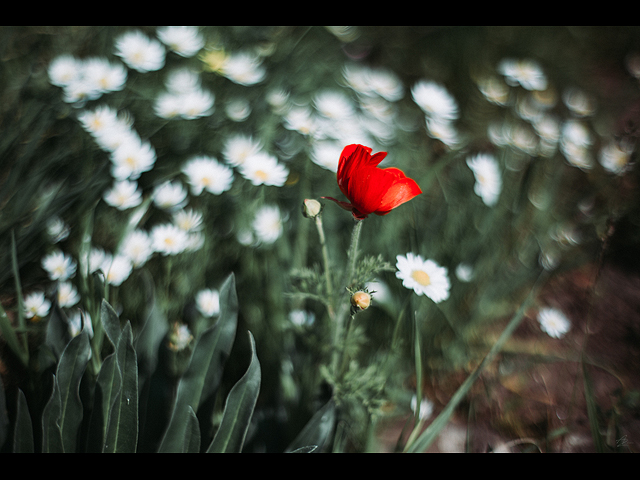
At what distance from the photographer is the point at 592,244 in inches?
51.4

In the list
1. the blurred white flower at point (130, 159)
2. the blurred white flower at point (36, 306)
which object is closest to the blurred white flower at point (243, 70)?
the blurred white flower at point (130, 159)

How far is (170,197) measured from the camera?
42.1 inches

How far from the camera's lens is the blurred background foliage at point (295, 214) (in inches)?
34.3

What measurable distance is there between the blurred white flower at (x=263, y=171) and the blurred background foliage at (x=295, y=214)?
0.07 m

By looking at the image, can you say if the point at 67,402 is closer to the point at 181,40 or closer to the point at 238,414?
the point at 238,414

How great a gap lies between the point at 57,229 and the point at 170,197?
0.28m

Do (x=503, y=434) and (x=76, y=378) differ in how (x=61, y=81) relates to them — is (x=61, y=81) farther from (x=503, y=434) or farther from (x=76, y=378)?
(x=503, y=434)

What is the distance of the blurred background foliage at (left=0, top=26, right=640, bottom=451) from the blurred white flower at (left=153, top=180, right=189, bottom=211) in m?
0.06

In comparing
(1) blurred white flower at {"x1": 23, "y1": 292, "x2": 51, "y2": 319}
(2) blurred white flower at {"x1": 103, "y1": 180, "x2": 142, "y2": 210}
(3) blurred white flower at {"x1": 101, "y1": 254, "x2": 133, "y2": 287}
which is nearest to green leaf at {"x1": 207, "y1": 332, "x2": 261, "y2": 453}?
(3) blurred white flower at {"x1": 101, "y1": 254, "x2": 133, "y2": 287}

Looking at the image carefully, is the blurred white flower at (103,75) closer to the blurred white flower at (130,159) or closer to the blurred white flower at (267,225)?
the blurred white flower at (130,159)

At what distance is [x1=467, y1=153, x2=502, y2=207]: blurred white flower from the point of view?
1102mm

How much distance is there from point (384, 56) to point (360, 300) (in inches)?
73.2

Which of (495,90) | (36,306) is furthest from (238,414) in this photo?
(495,90)
